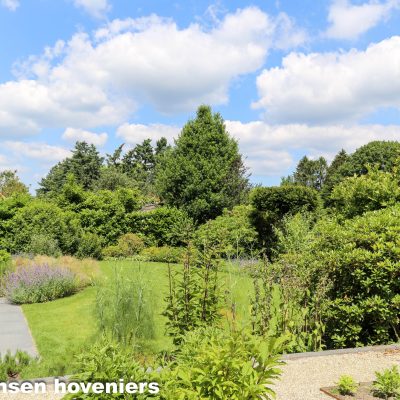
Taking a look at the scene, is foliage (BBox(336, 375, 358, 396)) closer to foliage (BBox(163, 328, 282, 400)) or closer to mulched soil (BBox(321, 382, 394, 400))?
mulched soil (BBox(321, 382, 394, 400))

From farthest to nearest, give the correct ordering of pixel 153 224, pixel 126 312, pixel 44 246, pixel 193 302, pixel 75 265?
pixel 153 224
pixel 44 246
pixel 75 265
pixel 126 312
pixel 193 302

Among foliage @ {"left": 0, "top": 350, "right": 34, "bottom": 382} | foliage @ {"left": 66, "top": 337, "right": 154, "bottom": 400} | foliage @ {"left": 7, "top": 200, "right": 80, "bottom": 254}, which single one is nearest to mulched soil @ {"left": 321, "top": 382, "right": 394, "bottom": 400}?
foliage @ {"left": 66, "top": 337, "right": 154, "bottom": 400}

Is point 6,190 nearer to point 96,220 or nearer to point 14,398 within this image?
point 96,220

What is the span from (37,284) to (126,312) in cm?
410

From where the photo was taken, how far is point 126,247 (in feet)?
51.2

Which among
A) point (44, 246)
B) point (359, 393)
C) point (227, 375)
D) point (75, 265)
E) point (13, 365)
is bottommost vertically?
point (359, 393)

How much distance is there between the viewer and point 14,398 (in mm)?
3494

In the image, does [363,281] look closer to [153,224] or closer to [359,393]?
[359,393]

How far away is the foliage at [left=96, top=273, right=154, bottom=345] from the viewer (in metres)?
5.30

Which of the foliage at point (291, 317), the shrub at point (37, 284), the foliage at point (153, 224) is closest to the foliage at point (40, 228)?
the foliage at point (153, 224)

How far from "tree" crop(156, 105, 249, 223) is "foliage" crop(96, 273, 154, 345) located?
1381cm

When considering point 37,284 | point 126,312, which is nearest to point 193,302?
point 126,312

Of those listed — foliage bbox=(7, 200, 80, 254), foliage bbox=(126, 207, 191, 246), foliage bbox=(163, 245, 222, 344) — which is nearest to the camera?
foliage bbox=(163, 245, 222, 344)

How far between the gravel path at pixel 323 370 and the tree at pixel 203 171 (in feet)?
48.7
